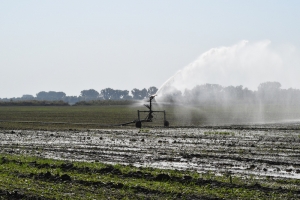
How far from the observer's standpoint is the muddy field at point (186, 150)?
1683 centimetres

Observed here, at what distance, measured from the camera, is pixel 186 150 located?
21.8m

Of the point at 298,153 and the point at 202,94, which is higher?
the point at 202,94

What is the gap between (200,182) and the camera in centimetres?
1353

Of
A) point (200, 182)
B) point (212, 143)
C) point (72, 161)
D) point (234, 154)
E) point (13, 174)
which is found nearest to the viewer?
point (200, 182)

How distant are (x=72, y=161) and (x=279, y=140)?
12190 millimetres

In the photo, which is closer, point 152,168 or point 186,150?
point 152,168

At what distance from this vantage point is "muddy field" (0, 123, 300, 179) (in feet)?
55.2

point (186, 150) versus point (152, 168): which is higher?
point (186, 150)

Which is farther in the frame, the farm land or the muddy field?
the muddy field

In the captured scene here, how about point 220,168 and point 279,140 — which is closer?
point 220,168

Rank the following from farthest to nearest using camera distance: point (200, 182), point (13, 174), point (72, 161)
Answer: point (72, 161) < point (13, 174) < point (200, 182)

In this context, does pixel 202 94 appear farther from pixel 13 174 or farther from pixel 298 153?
pixel 13 174

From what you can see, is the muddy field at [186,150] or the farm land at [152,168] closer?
the farm land at [152,168]

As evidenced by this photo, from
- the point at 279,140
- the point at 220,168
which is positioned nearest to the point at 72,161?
the point at 220,168
